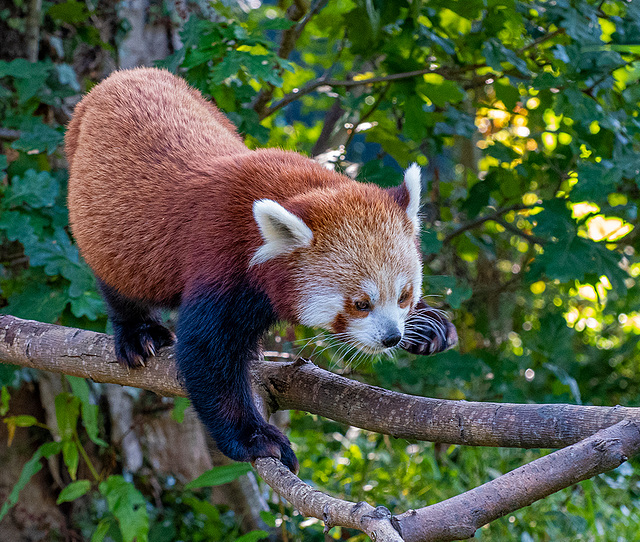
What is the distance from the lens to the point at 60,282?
2.89 metres

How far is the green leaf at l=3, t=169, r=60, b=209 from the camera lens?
272 cm

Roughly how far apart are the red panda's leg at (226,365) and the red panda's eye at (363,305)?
30cm

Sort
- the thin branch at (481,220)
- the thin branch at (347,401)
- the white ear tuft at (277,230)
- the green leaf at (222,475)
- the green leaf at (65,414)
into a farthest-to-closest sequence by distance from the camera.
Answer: the thin branch at (481,220)
the green leaf at (65,414)
the green leaf at (222,475)
the white ear tuft at (277,230)
the thin branch at (347,401)

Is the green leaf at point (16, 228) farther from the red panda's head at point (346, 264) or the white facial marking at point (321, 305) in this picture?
the white facial marking at point (321, 305)

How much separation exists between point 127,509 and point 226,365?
4.18 feet

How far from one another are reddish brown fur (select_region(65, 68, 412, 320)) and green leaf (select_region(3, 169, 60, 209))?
179 millimetres

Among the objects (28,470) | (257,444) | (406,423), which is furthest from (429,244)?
(28,470)

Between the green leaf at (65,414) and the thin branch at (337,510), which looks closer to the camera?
the thin branch at (337,510)

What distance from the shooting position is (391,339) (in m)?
1.95

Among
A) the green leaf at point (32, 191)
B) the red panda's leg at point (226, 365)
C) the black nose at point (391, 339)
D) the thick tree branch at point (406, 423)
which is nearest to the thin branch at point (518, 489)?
the thick tree branch at point (406, 423)

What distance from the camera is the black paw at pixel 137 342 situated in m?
2.38

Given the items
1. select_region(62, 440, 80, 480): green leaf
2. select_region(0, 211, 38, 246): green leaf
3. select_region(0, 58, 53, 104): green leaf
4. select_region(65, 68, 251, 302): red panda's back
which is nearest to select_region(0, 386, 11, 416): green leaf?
select_region(62, 440, 80, 480): green leaf

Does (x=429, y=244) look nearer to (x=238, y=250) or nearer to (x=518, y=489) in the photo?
(x=238, y=250)

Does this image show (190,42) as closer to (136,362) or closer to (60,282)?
(60,282)
